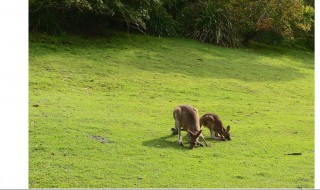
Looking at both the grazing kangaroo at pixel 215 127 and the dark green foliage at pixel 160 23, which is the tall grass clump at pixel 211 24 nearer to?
the dark green foliage at pixel 160 23

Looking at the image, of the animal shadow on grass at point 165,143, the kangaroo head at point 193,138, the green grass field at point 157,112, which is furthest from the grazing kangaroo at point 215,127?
the kangaroo head at point 193,138

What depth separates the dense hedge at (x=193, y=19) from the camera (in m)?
16.4

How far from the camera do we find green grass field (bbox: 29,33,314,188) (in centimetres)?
707

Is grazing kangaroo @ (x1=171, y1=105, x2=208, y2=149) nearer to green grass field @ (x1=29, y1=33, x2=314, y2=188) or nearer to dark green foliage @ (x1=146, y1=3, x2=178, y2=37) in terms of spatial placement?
green grass field @ (x1=29, y1=33, x2=314, y2=188)

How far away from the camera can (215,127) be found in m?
9.37

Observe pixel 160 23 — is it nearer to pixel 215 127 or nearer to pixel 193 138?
pixel 215 127

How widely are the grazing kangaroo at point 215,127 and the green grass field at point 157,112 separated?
0.77ft

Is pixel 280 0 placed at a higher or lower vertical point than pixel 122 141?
higher

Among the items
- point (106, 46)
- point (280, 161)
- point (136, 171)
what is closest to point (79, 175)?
point (136, 171)

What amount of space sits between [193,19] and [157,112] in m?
9.45

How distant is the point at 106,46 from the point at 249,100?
5568mm

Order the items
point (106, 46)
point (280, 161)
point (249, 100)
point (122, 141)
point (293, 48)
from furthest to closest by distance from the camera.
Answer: point (293, 48) → point (106, 46) → point (249, 100) → point (122, 141) → point (280, 161)

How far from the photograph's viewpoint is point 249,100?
12.5 metres

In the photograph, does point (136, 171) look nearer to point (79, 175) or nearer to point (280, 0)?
point (79, 175)
